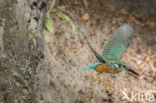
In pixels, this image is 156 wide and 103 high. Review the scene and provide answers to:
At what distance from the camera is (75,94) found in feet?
6.93

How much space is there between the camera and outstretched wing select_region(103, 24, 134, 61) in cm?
169

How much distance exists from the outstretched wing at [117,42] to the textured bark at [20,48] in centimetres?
56

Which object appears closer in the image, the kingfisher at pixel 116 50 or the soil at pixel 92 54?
the kingfisher at pixel 116 50

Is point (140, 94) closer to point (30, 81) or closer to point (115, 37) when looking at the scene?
point (115, 37)

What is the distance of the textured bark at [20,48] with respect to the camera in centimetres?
135

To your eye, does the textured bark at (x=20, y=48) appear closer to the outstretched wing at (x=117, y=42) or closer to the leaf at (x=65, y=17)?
the outstretched wing at (x=117, y=42)

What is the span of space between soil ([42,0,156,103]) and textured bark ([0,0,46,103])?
44 cm

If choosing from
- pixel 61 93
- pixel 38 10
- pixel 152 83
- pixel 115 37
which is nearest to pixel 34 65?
pixel 38 10

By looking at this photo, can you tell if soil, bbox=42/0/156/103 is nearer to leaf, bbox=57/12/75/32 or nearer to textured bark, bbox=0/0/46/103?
leaf, bbox=57/12/75/32

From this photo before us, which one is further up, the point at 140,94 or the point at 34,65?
the point at 34,65

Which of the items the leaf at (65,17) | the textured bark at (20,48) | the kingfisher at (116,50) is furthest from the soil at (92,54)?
the kingfisher at (116,50)

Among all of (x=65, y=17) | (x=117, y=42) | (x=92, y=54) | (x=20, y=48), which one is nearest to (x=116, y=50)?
(x=117, y=42)

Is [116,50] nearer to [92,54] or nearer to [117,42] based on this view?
[117,42]

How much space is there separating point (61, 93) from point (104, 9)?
6.09 ft
